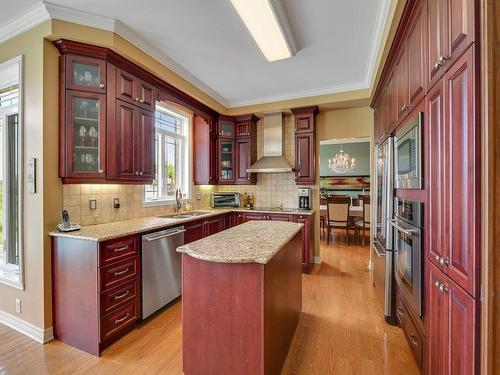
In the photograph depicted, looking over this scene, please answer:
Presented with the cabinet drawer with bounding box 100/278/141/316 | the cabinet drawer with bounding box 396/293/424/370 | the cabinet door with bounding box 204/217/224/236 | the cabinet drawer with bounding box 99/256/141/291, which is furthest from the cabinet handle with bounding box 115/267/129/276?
the cabinet drawer with bounding box 396/293/424/370

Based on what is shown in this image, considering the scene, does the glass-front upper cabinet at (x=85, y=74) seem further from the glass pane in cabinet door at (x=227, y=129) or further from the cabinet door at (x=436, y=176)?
the cabinet door at (x=436, y=176)

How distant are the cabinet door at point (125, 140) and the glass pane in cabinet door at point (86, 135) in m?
0.18

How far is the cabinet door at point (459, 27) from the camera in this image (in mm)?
933

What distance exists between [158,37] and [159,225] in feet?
6.33

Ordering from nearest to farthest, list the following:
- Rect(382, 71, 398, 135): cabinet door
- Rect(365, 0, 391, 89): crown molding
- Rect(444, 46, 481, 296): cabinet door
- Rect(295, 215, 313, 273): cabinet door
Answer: Rect(444, 46, 481, 296): cabinet door < Rect(365, 0, 391, 89): crown molding < Rect(382, 71, 398, 135): cabinet door < Rect(295, 215, 313, 273): cabinet door

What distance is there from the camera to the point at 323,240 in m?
5.91

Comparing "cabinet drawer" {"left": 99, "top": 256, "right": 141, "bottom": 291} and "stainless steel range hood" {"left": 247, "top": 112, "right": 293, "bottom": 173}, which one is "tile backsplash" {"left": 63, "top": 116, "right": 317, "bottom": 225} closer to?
"stainless steel range hood" {"left": 247, "top": 112, "right": 293, "bottom": 173}

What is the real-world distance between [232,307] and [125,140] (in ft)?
6.71

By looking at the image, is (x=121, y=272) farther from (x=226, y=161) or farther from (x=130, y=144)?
(x=226, y=161)

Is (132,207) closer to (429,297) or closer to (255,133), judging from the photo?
(255,133)

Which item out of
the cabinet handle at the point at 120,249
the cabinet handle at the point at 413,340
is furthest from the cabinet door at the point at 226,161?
the cabinet handle at the point at 413,340

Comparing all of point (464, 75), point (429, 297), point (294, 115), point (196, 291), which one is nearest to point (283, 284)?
point (196, 291)

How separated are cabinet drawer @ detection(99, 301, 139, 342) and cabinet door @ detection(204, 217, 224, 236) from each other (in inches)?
55.0

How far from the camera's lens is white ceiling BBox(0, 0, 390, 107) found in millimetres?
2043
